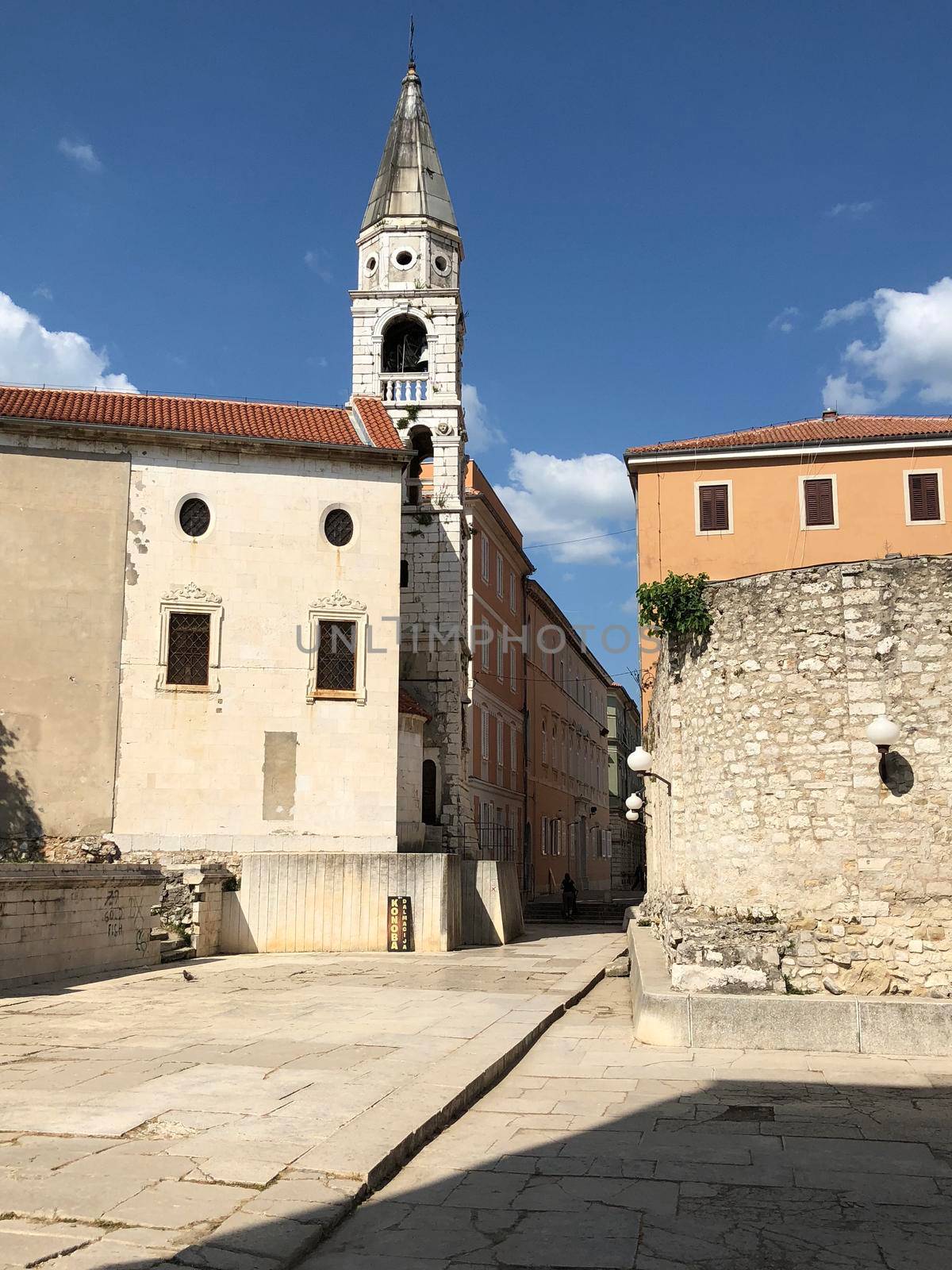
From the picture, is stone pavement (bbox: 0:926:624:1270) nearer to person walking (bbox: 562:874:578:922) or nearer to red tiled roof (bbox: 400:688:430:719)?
red tiled roof (bbox: 400:688:430:719)

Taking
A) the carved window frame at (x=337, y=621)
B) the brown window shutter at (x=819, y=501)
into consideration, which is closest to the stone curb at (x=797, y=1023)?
the carved window frame at (x=337, y=621)

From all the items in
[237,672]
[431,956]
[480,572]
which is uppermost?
[480,572]

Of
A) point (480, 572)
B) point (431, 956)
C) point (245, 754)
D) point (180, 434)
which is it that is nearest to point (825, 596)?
point (431, 956)

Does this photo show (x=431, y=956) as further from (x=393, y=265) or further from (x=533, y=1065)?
(x=393, y=265)

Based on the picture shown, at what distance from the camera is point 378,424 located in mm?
27875

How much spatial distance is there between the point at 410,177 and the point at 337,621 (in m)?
16.3

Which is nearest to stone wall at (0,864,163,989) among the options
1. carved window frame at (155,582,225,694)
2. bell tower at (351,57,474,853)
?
carved window frame at (155,582,225,694)

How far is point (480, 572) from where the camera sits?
126 ft

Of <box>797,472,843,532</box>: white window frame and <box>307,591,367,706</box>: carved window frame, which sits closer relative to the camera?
<box>307,591,367,706</box>: carved window frame

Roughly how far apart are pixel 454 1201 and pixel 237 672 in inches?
762

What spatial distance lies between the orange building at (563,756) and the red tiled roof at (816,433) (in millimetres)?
21331

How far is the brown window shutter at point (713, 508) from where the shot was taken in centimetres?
2569

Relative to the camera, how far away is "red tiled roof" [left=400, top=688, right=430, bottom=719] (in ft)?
89.3

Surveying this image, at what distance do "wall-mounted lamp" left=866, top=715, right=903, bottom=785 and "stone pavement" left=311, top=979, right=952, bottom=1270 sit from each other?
102 inches
